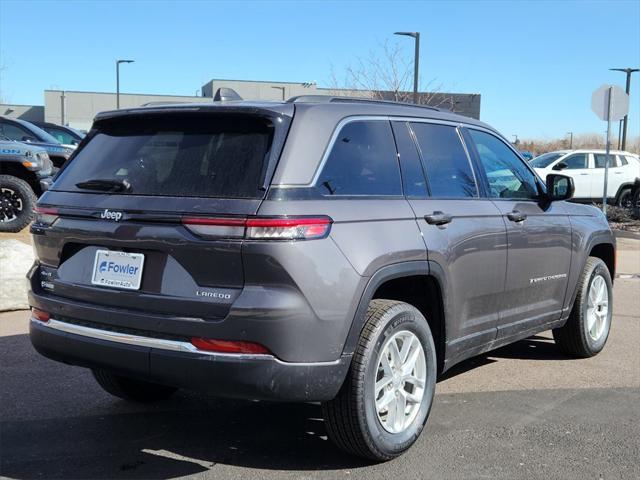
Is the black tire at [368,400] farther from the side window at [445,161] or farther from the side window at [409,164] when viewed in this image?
the side window at [445,161]

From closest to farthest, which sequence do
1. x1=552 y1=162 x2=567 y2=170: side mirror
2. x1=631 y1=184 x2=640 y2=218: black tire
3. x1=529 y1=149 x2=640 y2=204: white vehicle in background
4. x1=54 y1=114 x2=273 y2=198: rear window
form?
x1=54 y1=114 x2=273 y2=198: rear window, x1=631 y1=184 x2=640 y2=218: black tire, x1=552 y1=162 x2=567 y2=170: side mirror, x1=529 y1=149 x2=640 y2=204: white vehicle in background

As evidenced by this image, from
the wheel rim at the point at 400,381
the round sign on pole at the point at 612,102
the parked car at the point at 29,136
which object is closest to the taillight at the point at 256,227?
the wheel rim at the point at 400,381

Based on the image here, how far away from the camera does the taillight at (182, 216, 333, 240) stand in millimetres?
3230

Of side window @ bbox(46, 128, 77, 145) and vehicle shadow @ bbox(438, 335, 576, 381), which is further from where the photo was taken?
side window @ bbox(46, 128, 77, 145)

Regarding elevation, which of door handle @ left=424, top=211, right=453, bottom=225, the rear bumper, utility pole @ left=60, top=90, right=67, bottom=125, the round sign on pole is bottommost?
the rear bumper

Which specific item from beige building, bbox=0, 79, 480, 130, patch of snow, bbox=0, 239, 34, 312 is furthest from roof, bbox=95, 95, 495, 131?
beige building, bbox=0, 79, 480, 130

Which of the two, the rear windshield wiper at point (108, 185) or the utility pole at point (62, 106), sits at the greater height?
the utility pole at point (62, 106)

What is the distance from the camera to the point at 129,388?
183 inches

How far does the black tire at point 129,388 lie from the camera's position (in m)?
4.60

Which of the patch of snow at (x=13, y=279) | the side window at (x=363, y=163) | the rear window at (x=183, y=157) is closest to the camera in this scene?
the rear window at (x=183, y=157)

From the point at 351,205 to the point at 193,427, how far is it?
1754 mm

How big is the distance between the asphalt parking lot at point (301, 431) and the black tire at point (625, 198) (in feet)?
55.9

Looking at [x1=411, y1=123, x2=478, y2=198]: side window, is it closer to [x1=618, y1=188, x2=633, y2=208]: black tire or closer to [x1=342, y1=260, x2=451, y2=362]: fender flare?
[x1=342, y1=260, x2=451, y2=362]: fender flare

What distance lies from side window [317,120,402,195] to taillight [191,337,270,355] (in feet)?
2.70
